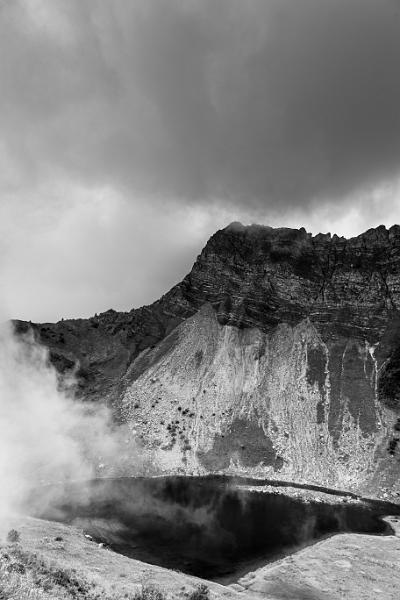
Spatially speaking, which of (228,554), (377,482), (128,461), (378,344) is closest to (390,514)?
(377,482)

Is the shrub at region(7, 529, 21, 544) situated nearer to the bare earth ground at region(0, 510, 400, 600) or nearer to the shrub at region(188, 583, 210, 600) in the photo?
the bare earth ground at region(0, 510, 400, 600)

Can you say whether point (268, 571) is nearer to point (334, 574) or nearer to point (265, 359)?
point (334, 574)

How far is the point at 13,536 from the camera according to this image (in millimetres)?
45531

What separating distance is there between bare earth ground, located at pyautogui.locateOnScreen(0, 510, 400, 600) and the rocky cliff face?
120 ft

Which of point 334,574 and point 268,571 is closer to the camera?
point 268,571

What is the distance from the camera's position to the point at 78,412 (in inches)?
4240

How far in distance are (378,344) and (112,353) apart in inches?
3197

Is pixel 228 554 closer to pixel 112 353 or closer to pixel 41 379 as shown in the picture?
pixel 41 379

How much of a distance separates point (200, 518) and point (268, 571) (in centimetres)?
2048

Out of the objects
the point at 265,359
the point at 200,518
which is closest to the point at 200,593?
the point at 200,518

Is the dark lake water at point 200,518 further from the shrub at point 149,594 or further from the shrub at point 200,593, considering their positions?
the shrub at point 149,594

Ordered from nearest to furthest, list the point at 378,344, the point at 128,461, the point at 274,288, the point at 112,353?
the point at 128,461
the point at 378,344
the point at 112,353
the point at 274,288

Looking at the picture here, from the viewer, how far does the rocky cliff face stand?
9606 cm

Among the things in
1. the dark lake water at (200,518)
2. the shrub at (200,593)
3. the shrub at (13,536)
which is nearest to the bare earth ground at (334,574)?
the dark lake water at (200,518)
